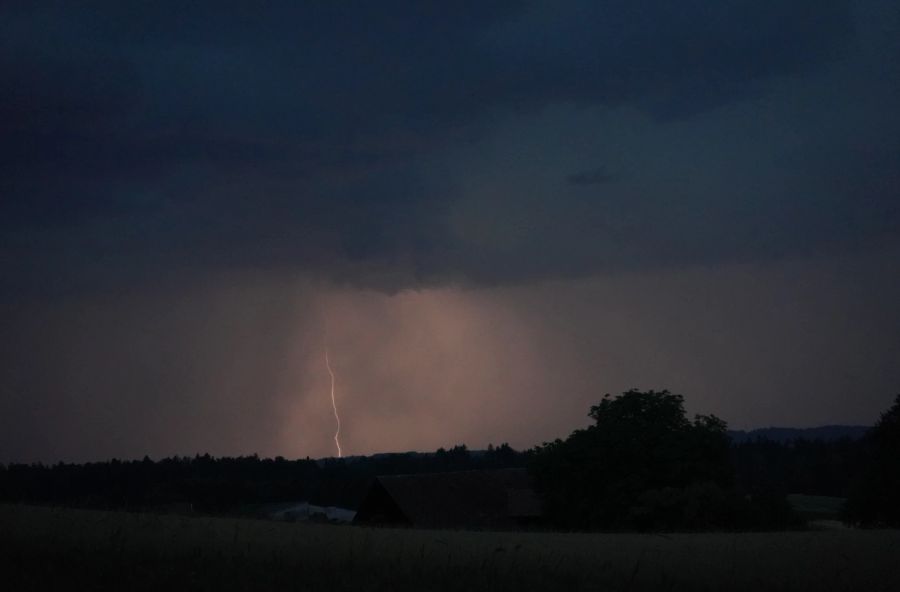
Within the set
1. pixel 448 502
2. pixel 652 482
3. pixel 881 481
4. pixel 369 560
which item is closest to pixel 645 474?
pixel 652 482

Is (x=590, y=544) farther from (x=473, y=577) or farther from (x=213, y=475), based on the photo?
(x=213, y=475)

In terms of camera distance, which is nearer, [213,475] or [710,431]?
[710,431]

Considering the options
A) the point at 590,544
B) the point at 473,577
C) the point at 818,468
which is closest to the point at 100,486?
the point at 590,544

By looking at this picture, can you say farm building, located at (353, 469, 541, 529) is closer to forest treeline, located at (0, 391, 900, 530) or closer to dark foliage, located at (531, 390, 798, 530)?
forest treeline, located at (0, 391, 900, 530)

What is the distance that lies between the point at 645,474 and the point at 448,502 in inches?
665

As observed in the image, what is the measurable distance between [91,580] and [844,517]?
155 ft

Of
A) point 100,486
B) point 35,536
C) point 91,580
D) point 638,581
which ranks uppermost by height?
point 100,486

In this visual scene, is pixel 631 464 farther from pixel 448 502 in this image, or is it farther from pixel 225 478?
pixel 225 478

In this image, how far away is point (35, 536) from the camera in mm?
17234

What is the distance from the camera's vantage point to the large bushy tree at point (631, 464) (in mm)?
44969

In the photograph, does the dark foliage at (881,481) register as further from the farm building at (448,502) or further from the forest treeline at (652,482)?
the farm building at (448,502)

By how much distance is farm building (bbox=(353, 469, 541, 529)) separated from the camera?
57.3 metres

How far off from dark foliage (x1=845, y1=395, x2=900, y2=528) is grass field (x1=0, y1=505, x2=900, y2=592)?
28446 mm

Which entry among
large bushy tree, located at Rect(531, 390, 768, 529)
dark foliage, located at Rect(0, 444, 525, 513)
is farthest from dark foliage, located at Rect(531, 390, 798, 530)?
dark foliage, located at Rect(0, 444, 525, 513)
